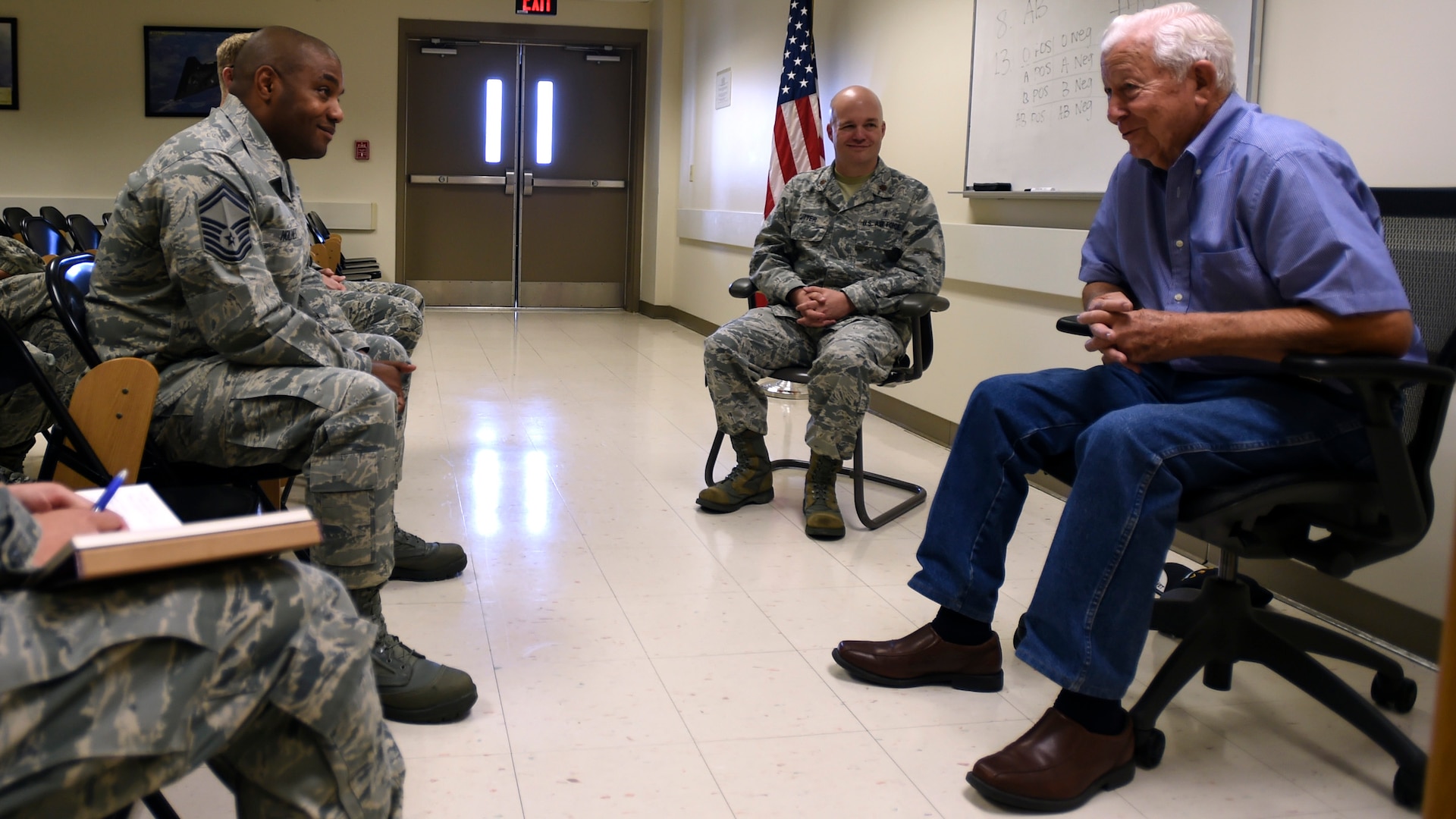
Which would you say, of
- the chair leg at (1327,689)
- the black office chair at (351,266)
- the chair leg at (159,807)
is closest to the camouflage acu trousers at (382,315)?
the chair leg at (159,807)

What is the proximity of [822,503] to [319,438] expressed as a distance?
1.60 meters

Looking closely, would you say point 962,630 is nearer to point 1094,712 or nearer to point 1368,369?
point 1094,712

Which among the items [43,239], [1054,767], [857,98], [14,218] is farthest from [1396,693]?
[14,218]

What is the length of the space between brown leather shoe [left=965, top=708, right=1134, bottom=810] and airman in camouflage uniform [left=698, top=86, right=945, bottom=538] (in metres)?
1.36

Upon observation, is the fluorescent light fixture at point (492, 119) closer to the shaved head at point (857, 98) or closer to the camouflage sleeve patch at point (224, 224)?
the shaved head at point (857, 98)

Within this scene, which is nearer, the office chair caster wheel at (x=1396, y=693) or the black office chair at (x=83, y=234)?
the office chair caster wheel at (x=1396, y=693)

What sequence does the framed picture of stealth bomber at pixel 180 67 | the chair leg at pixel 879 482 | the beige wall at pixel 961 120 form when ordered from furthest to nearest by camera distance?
the framed picture of stealth bomber at pixel 180 67 → the chair leg at pixel 879 482 → the beige wall at pixel 961 120

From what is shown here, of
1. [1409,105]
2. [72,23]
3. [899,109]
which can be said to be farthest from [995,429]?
[72,23]

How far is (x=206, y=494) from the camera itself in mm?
2104

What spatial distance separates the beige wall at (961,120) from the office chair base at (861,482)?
2.07 feet

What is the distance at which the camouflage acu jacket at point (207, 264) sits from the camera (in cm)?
189

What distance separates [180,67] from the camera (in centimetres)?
843

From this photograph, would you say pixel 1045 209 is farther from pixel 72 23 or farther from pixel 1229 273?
pixel 72 23

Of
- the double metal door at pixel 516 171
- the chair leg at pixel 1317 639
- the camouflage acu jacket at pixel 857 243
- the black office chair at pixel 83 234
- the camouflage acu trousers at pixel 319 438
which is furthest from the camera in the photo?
the double metal door at pixel 516 171
